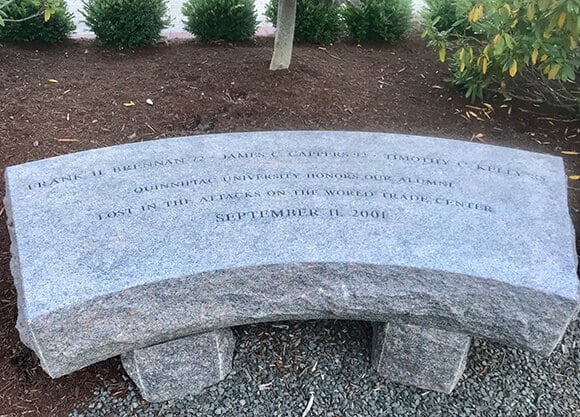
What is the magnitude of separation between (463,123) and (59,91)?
117 inches

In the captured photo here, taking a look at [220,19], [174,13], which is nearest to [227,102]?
[220,19]

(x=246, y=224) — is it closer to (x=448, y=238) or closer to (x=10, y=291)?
(x=448, y=238)

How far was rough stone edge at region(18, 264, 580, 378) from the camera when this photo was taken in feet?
6.76

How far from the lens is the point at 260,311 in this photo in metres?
2.23

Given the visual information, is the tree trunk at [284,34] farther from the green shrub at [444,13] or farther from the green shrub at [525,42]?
the green shrub at [444,13]

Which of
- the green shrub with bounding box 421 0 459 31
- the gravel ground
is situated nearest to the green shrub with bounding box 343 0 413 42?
the green shrub with bounding box 421 0 459 31

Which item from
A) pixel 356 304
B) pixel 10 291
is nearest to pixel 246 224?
pixel 356 304

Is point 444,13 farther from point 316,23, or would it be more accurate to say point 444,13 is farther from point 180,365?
point 180,365

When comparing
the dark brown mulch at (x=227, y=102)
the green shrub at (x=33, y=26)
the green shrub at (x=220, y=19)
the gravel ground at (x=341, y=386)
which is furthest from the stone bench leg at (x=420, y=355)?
the green shrub at (x=33, y=26)

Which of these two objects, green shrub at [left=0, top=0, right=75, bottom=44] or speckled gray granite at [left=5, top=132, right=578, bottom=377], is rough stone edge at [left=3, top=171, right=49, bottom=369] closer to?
speckled gray granite at [left=5, top=132, right=578, bottom=377]

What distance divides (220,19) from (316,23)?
0.83 meters

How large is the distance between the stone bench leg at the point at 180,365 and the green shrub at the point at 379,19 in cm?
366

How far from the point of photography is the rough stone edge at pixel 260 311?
81.1 inches

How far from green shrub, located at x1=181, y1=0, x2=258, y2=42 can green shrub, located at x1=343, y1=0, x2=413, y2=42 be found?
2.92 feet
